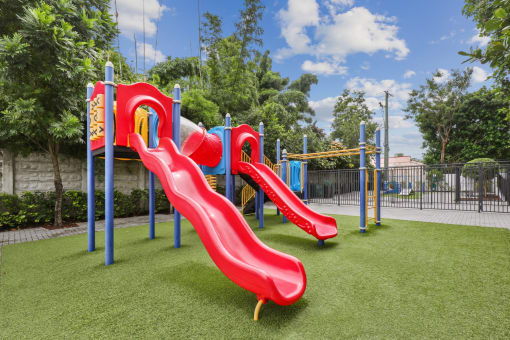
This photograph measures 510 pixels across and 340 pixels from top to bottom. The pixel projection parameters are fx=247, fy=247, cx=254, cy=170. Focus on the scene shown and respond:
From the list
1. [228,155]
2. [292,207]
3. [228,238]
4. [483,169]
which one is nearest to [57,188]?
[228,155]

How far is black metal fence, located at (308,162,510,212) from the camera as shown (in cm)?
1087

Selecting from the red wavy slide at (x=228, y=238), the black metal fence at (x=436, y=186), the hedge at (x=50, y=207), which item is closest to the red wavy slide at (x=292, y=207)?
the red wavy slide at (x=228, y=238)

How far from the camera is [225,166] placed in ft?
21.4

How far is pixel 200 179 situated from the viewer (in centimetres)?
388

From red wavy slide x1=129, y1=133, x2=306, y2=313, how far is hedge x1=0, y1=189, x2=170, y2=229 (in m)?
5.35

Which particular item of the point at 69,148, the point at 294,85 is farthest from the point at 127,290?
the point at 294,85

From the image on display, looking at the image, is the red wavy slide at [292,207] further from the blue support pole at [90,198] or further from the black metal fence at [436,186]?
the black metal fence at [436,186]

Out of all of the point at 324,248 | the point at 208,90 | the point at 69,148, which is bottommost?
the point at 324,248

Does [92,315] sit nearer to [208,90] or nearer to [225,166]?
[225,166]

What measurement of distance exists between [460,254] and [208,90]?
13.6 meters

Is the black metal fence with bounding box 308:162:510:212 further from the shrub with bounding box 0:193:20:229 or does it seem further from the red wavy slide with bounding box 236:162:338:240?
the shrub with bounding box 0:193:20:229

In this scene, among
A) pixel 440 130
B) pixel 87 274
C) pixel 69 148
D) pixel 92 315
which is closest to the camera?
pixel 92 315

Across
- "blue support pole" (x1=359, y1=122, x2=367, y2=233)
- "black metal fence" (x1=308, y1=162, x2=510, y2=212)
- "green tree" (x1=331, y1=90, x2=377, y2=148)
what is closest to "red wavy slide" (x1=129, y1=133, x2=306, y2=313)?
"blue support pole" (x1=359, y1=122, x2=367, y2=233)

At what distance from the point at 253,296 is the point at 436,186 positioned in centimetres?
1173
